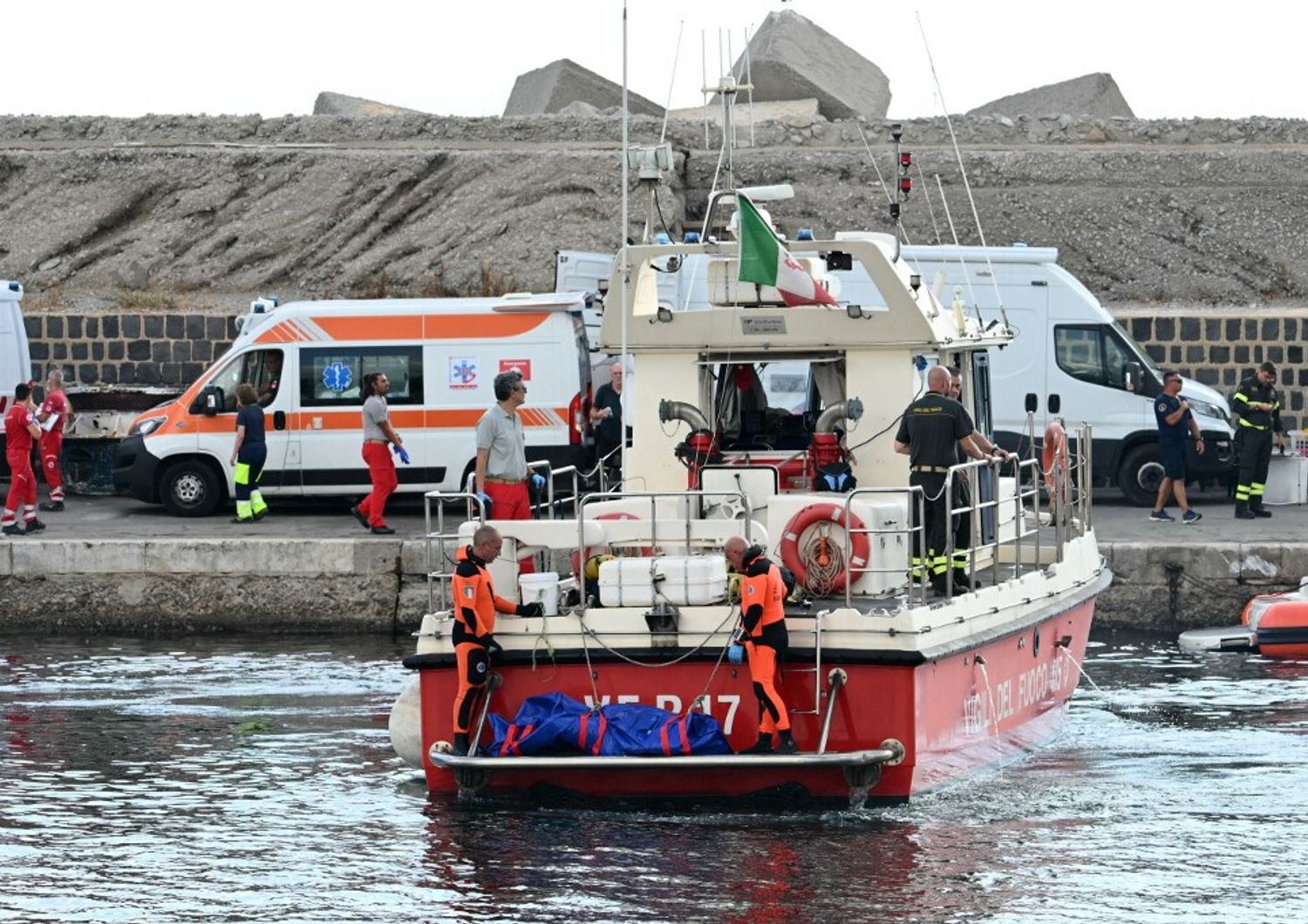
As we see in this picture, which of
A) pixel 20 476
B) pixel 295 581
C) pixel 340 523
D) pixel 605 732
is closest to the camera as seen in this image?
pixel 605 732

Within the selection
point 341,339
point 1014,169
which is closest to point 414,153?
point 1014,169

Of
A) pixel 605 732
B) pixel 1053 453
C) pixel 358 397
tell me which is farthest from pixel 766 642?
pixel 358 397

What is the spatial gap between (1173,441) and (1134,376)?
169 cm

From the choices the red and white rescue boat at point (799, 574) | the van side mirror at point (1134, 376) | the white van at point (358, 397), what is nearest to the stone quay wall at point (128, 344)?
the white van at point (358, 397)

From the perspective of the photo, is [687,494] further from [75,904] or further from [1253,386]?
[1253,386]

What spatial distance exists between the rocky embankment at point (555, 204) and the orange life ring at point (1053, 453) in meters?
15.5

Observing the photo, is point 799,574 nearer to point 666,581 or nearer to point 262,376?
point 666,581

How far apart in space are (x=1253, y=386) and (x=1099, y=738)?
7.55m

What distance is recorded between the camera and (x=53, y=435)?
21203mm

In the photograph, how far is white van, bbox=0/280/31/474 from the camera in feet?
72.7

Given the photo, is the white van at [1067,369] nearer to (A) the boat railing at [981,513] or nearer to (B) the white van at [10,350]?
(B) the white van at [10,350]

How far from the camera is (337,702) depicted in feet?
48.7

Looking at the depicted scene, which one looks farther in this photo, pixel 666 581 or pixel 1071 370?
pixel 1071 370

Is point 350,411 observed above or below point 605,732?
above
